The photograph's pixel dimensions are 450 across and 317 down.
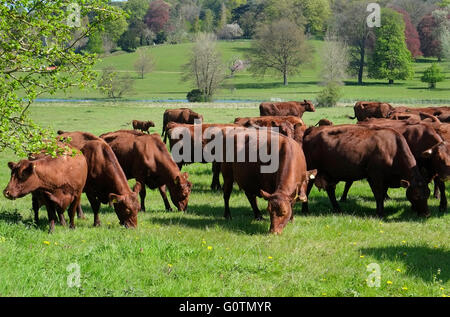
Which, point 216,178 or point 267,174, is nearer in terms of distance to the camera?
point 267,174

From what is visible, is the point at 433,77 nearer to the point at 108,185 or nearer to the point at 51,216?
the point at 108,185

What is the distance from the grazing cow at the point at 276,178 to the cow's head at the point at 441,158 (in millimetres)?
2929

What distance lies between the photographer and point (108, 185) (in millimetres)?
9984

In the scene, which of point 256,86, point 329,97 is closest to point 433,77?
point 256,86

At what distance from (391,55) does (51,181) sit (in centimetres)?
8140

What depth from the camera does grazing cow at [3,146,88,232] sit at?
340 inches

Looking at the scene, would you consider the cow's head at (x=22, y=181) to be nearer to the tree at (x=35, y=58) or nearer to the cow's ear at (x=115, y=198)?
the tree at (x=35, y=58)

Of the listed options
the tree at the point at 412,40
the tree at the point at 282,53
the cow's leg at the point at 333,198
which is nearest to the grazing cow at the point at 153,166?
the cow's leg at the point at 333,198

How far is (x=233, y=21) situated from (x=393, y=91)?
10812 cm

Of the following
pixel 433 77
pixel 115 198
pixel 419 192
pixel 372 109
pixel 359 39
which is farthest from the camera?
pixel 359 39

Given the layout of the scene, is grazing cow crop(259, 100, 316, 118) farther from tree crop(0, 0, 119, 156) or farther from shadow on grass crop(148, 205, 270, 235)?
tree crop(0, 0, 119, 156)

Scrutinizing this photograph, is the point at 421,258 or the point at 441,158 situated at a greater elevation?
the point at 441,158

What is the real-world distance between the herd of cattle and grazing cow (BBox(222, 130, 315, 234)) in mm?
19

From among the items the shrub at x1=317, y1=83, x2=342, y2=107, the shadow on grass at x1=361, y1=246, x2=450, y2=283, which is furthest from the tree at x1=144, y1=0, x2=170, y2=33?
the shadow on grass at x1=361, y1=246, x2=450, y2=283
